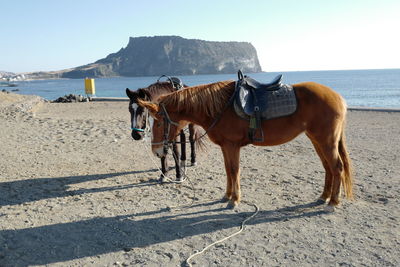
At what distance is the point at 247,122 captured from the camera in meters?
4.26

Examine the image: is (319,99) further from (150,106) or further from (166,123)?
(150,106)

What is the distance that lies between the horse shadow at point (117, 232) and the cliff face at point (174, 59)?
515 ft

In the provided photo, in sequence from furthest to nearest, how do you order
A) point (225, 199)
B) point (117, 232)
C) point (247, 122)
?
point (225, 199), point (247, 122), point (117, 232)

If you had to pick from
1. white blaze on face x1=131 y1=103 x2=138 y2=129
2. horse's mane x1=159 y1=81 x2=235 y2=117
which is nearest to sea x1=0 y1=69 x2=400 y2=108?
horse's mane x1=159 y1=81 x2=235 y2=117

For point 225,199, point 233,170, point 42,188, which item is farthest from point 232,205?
point 42,188

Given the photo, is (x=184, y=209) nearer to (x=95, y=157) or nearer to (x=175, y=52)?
(x=95, y=157)

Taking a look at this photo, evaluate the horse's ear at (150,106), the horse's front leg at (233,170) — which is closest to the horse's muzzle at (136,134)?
the horse's ear at (150,106)

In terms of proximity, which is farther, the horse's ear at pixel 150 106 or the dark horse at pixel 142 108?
the dark horse at pixel 142 108

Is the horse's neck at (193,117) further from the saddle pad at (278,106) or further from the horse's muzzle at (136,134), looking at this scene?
the horse's muzzle at (136,134)

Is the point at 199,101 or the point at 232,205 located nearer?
the point at 199,101

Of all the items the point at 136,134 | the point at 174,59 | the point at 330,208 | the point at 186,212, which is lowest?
the point at 186,212

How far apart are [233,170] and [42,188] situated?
Answer: 349 cm

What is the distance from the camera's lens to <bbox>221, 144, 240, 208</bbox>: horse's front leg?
4.36 m

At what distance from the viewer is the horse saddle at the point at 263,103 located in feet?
13.6
